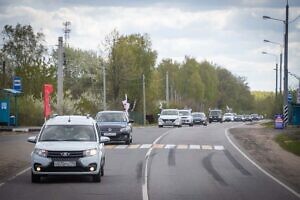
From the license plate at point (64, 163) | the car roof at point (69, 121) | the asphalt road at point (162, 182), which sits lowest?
the asphalt road at point (162, 182)

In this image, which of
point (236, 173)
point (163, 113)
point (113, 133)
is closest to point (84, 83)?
point (163, 113)

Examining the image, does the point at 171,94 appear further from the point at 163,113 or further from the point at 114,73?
the point at 163,113

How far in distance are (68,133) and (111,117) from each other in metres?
18.6

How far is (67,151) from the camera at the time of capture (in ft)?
58.6

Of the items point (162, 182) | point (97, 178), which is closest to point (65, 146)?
point (97, 178)

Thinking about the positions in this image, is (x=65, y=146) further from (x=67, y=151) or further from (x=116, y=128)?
(x=116, y=128)

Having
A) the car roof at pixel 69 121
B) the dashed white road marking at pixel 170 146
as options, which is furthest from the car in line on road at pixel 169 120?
the car roof at pixel 69 121

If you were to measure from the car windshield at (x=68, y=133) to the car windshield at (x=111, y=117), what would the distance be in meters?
18.1

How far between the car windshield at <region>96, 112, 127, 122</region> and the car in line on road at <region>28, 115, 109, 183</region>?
18.0m

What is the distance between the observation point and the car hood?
17.9 metres

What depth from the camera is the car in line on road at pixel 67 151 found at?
1781 cm

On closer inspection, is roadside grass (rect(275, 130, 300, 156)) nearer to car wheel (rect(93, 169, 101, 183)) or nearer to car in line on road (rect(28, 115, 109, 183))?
car in line on road (rect(28, 115, 109, 183))

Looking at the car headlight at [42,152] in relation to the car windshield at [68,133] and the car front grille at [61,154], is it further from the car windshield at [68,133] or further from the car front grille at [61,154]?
the car windshield at [68,133]

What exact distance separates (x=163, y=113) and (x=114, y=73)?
63.0 feet
